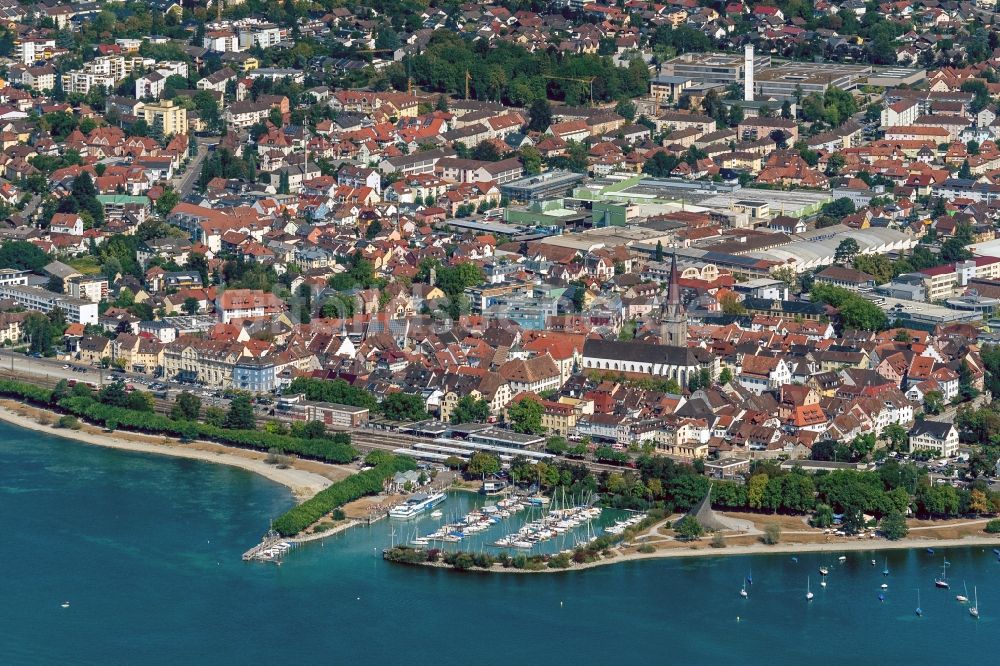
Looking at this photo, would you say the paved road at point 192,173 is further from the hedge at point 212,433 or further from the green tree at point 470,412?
the green tree at point 470,412

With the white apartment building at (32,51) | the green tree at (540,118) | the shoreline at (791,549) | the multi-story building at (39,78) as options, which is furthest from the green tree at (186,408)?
the white apartment building at (32,51)

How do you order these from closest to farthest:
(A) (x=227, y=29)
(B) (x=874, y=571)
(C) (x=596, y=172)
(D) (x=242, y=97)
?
(B) (x=874, y=571), (C) (x=596, y=172), (D) (x=242, y=97), (A) (x=227, y=29)

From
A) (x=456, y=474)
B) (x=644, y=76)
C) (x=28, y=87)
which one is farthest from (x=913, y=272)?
(x=28, y=87)

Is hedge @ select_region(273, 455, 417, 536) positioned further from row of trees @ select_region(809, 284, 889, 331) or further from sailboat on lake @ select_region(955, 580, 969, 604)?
row of trees @ select_region(809, 284, 889, 331)

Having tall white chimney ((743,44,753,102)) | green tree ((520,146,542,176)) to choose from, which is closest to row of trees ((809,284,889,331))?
green tree ((520,146,542,176))

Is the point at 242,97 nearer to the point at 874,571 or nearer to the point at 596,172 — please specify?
the point at 596,172

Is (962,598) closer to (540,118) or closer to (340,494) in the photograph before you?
(340,494)
